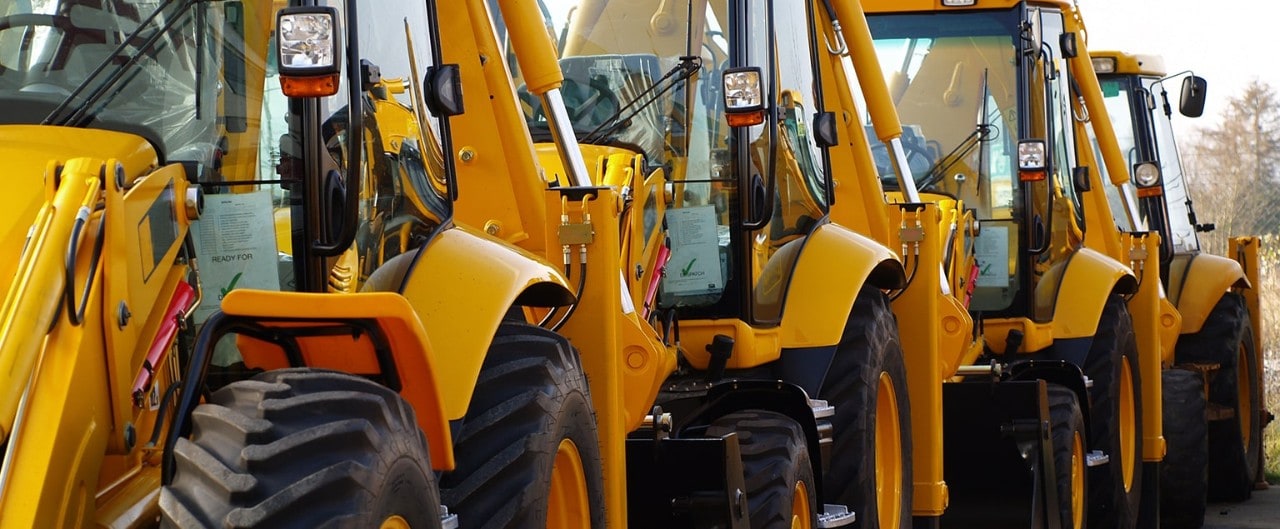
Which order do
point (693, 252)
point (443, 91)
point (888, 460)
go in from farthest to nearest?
1. point (888, 460)
2. point (693, 252)
3. point (443, 91)

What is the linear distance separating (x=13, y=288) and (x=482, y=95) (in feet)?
7.72

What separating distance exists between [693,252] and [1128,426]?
17.2ft

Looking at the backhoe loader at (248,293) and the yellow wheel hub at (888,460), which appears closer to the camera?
the backhoe loader at (248,293)

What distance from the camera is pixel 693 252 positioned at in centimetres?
673

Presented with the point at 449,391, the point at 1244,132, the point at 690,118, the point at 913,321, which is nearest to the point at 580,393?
the point at 449,391

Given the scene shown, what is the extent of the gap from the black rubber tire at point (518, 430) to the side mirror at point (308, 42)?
92 cm

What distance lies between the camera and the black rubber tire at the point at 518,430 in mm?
4207

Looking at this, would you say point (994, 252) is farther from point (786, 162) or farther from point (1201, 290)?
point (786, 162)

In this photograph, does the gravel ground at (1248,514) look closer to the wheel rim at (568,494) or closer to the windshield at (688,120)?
the windshield at (688,120)

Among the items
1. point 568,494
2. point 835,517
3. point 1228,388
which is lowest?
point 1228,388

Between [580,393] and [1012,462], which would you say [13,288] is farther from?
[1012,462]

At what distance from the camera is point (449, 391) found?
4102mm

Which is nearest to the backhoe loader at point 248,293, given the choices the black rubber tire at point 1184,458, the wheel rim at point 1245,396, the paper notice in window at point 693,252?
the paper notice in window at point 693,252

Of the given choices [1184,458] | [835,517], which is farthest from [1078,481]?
[835,517]
